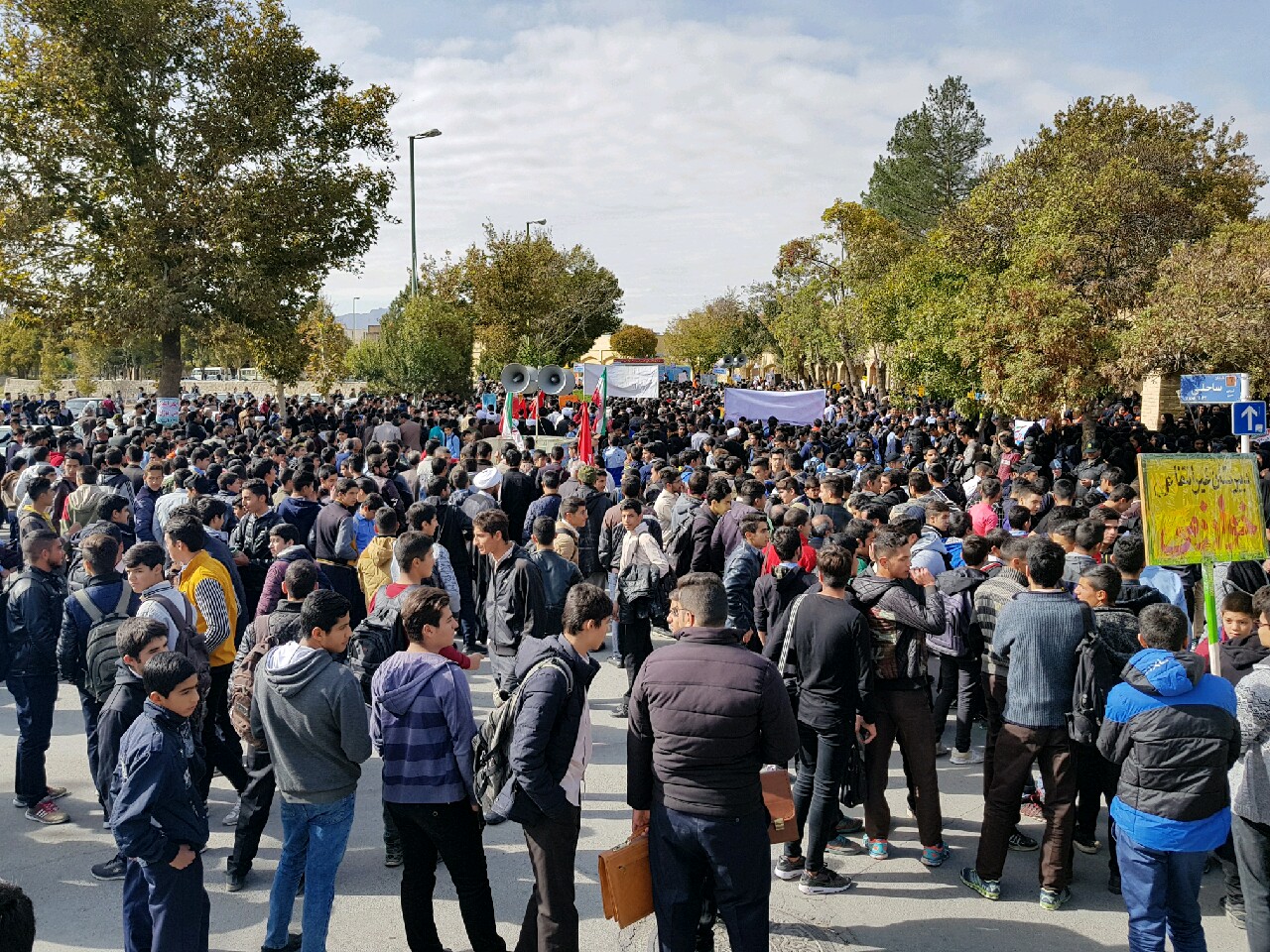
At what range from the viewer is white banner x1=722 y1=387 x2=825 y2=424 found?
52.6 feet

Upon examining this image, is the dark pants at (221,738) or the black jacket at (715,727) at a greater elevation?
the black jacket at (715,727)

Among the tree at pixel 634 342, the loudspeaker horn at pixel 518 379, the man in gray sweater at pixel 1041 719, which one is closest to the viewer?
the man in gray sweater at pixel 1041 719

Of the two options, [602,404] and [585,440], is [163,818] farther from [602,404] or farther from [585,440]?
[602,404]

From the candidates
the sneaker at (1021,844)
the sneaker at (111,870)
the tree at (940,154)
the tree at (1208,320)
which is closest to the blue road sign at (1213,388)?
the tree at (1208,320)

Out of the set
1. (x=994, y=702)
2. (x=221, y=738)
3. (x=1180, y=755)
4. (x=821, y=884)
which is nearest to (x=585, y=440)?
(x=221, y=738)

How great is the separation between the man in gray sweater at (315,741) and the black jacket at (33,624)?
2.32m

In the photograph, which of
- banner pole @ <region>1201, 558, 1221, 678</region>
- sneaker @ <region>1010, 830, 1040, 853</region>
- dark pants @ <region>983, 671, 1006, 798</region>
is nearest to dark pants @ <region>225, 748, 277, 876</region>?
dark pants @ <region>983, 671, 1006, 798</region>

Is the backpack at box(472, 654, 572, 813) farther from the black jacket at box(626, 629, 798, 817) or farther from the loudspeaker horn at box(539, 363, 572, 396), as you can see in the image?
the loudspeaker horn at box(539, 363, 572, 396)

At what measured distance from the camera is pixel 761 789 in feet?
12.3

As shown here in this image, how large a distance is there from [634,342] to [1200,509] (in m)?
82.6

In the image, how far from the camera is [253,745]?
15.2ft

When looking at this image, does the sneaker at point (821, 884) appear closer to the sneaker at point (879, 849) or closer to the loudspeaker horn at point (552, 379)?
the sneaker at point (879, 849)

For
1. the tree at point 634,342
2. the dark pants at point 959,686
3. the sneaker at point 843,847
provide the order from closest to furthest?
1. the sneaker at point 843,847
2. the dark pants at point 959,686
3. the tree at point 634,342

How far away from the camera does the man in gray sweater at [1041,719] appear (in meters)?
4.53
